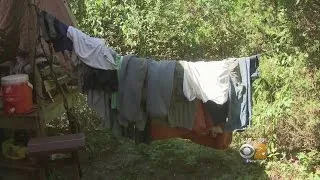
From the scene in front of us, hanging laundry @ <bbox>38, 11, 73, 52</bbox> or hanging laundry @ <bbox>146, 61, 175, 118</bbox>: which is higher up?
hanging laundry @ <bbox>38, 11, 73, 52</bbox>

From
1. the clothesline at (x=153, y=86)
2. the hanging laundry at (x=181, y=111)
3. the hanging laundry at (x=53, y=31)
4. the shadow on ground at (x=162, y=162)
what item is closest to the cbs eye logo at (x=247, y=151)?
the shadow on ground at (x=162, y=162)

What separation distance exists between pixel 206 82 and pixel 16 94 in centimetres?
189

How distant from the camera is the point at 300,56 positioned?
265 inches

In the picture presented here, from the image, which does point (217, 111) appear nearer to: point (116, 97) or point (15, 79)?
point (116, 97)

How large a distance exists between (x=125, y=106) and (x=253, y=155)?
2720 mm

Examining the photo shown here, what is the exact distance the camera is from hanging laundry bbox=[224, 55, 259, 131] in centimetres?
442

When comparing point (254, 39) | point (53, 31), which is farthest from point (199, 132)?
point (254, 39)

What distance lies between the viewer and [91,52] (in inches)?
164

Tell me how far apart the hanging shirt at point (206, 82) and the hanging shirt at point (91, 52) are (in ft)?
2.49

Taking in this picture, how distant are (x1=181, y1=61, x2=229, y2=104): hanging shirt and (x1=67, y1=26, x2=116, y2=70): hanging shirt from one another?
76 cm

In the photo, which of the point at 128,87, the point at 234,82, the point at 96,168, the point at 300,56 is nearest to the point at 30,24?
the point at 128,87

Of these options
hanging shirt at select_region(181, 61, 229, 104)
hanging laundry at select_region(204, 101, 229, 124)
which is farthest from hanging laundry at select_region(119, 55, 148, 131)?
hanging laundry at select_region(204, 101, 229, 124)

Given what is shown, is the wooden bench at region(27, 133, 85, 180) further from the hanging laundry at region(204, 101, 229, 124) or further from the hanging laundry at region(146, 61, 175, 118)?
the hanging laundry at region(204, 101, 229, 124)

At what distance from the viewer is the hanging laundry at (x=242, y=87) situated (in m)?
4.42
